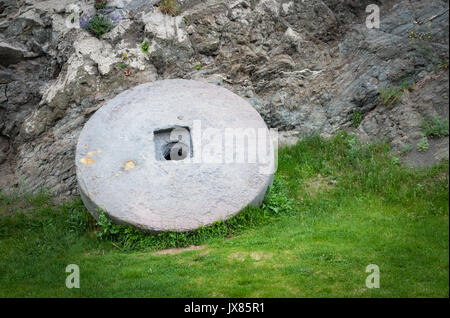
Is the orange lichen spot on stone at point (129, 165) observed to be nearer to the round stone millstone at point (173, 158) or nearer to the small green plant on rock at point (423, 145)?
the round stone millstone at point (173, 158)

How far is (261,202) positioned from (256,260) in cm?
127

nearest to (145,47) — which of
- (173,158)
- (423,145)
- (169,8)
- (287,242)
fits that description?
(169,8)

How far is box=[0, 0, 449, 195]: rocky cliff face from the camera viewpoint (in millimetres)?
7258

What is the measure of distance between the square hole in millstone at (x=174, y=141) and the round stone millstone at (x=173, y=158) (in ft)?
0.04

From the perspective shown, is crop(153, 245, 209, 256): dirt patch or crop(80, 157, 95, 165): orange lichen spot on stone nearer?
crop(153, 245, 209, 256): dirt patch

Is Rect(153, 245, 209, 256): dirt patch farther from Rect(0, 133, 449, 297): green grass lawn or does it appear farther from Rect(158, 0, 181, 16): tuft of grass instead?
Rect(158, 0, 181, 16): tuft of grass

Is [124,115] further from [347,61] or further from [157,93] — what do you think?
[347,61]

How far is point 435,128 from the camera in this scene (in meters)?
6.23

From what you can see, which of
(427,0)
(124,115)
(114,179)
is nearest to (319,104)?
(427,0)

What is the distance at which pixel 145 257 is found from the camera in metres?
5.10

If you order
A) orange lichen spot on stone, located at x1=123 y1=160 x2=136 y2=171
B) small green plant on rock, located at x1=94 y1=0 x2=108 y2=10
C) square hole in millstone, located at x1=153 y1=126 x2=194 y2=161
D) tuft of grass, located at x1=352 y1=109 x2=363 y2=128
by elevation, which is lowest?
orange lichen spot on stone, located at x1=123 y1=160 x2=136 y2=171

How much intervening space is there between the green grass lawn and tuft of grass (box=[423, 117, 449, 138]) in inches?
22.8

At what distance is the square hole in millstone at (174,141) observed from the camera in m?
6.14

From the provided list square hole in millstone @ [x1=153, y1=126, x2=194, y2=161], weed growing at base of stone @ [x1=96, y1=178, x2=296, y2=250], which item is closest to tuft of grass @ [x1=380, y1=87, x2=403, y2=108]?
weed growing at base of stone @ [x1=96, y1=178, x2=296, y2=250]
